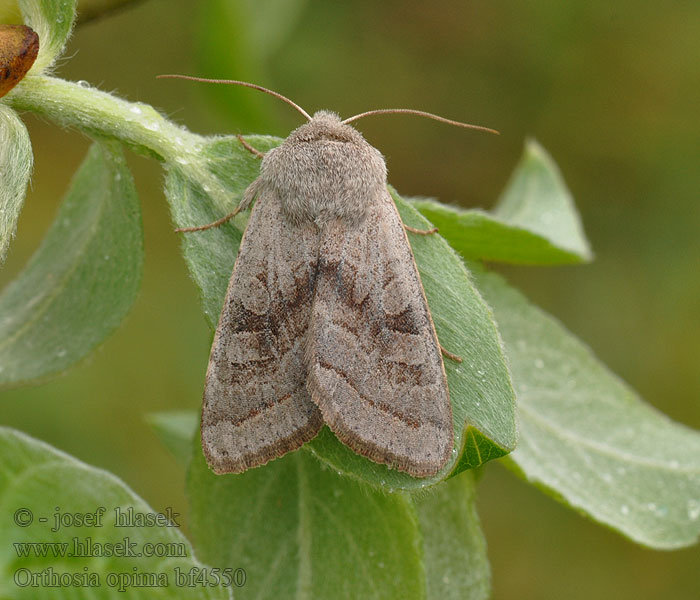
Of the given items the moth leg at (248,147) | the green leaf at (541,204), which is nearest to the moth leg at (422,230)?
the moth leg at (248,147)

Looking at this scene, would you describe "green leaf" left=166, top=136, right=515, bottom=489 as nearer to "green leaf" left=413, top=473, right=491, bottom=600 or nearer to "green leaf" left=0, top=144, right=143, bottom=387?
"green leaf" left=0, top=144, right=143, bottom=387

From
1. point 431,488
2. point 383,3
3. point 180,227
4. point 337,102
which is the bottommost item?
point 337,102

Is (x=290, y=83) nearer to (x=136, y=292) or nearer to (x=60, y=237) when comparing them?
(x=60, y=237)

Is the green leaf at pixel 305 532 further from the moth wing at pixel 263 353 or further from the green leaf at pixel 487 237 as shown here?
the green leaf at pixel 487 237

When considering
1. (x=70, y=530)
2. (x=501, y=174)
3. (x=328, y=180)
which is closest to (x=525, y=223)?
(x=328, y=180)

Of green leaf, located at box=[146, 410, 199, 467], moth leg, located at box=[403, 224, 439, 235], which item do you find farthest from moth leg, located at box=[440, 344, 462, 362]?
green leaf, located at box=[146, 410, 199, 467]

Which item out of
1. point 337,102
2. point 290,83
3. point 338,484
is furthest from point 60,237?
point 337,102
